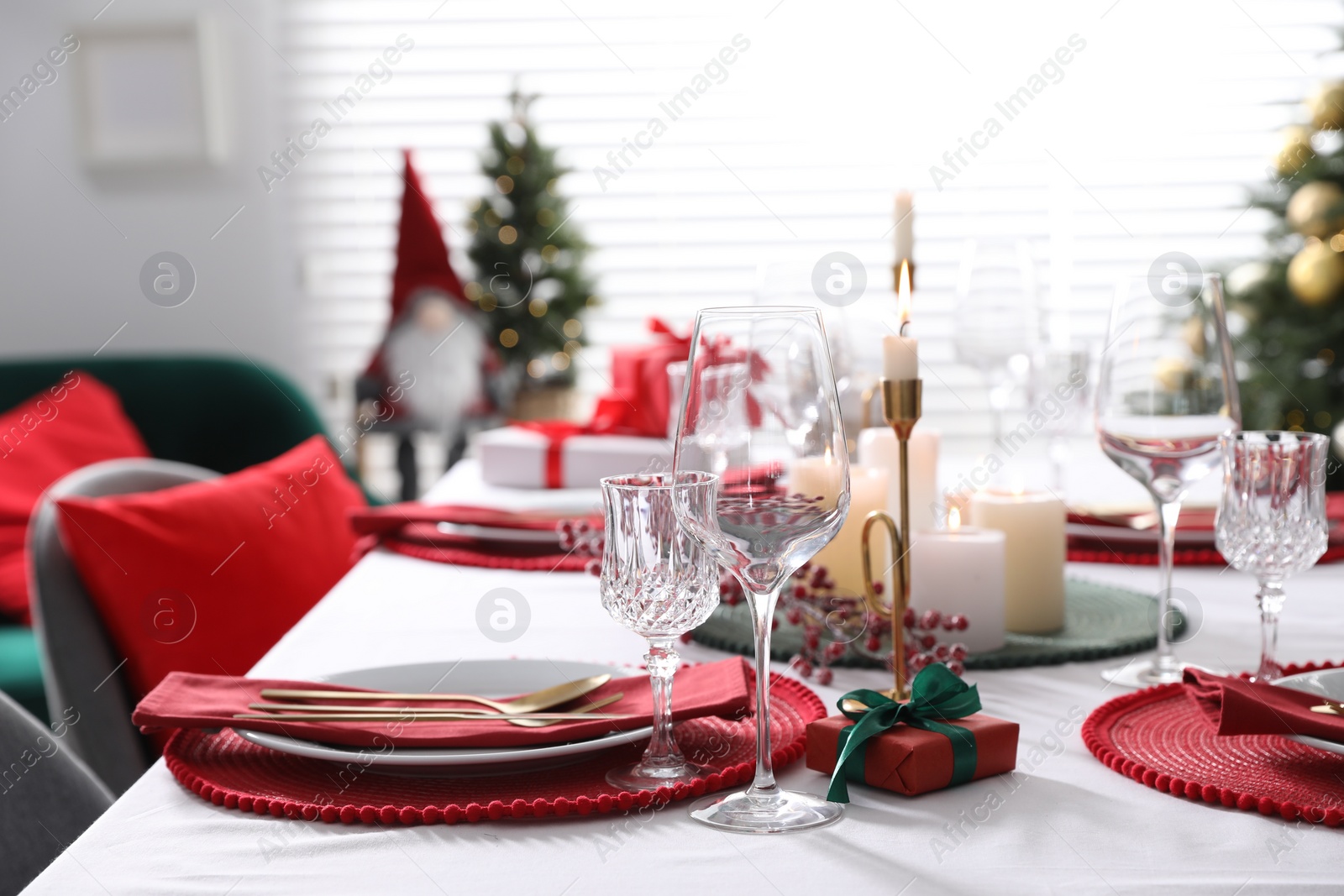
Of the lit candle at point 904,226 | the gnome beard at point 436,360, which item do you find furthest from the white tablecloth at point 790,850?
the gnome beard at point 436,360

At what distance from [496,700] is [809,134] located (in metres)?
3.12

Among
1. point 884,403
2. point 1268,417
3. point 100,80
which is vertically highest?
point 100,80

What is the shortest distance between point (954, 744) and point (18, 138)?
365 centimetres

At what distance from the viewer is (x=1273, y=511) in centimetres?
83

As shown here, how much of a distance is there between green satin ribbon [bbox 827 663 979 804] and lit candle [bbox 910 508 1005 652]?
256 mm

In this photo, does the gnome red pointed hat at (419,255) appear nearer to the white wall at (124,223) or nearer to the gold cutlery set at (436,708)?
the white wall at (124,223)

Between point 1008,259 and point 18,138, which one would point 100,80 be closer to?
point 18,138

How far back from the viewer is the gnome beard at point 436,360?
3178 mm

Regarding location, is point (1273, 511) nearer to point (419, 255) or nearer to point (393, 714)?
point (393, 714)

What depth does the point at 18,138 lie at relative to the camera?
3512 mm

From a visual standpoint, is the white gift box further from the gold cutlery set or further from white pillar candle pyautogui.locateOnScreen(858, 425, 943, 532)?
the gold cutlery set

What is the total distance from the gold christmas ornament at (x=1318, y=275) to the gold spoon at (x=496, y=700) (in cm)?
288

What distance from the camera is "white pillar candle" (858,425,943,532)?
1124 millimetres

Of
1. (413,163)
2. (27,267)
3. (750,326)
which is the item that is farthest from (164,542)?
(27,267)
